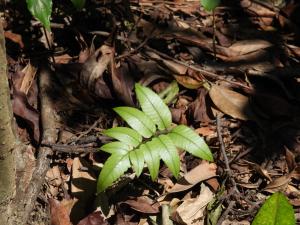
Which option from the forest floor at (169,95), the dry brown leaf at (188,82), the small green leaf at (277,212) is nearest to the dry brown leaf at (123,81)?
the forest floor at (169,95)

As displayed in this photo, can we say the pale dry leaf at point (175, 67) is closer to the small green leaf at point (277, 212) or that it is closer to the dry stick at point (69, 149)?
the dry stick at point (69, 149)

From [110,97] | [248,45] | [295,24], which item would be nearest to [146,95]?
[110,97]

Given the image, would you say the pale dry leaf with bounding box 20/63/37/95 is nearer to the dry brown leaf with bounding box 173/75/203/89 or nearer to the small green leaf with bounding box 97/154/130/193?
the dry brown leaf with bounding box 173/75/203/89

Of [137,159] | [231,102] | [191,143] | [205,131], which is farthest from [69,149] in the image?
[231,102]

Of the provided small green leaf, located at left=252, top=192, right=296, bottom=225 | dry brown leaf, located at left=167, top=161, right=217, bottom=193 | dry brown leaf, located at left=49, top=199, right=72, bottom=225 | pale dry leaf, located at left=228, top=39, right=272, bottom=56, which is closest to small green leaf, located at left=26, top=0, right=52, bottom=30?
dry brown leaf, located at left=49, top=199, right=72, bottom=225

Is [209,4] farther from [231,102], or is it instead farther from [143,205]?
[143,205]
